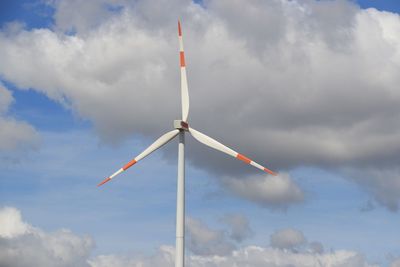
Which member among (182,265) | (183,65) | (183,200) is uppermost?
(183,65)

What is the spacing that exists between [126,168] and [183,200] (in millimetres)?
Answer: 11791

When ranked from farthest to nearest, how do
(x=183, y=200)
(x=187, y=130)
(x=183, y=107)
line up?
(x=183, y=107)
(x=187, y=130)
(x=183, y=200)

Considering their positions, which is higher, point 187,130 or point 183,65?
point 183,65

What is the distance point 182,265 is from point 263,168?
15.5m

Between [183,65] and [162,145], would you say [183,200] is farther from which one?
[183,65]

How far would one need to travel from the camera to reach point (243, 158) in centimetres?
8306

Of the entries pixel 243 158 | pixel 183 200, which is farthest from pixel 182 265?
pixel 243 158

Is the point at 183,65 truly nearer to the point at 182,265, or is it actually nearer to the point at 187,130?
the point at 187,130

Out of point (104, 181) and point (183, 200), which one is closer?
point (183, 200)

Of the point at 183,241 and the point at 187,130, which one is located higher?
the point at 187,130

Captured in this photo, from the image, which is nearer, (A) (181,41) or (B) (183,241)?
(B) (183,241)

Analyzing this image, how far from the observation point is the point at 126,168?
8769 centimetres

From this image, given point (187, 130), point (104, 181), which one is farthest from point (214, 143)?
point (104, 181)

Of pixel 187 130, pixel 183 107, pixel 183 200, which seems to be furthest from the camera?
pixel 183 107
